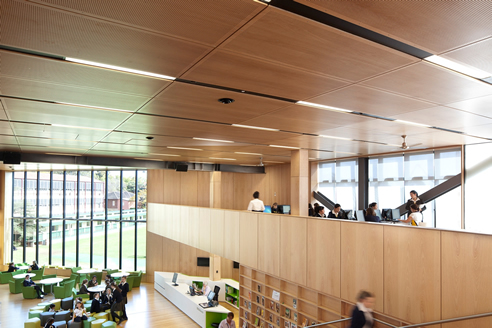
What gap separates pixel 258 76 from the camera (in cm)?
359

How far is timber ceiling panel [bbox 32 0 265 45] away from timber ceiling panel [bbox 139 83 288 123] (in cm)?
143

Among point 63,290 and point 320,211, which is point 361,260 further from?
point 63,290

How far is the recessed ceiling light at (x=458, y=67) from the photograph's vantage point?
3154 mm

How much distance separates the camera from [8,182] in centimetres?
1828

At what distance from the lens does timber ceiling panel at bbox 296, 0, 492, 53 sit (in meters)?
2.20

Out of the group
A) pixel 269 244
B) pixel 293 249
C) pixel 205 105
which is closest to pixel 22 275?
pixel 269 244

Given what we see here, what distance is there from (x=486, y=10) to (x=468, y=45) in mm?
590

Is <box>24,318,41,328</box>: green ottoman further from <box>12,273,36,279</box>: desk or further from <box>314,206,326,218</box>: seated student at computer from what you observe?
<box>314,206,326,218</box>: seated student at computer

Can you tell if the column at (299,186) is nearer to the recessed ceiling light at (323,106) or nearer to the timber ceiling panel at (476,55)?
the recessed ceiling light at (323,106)

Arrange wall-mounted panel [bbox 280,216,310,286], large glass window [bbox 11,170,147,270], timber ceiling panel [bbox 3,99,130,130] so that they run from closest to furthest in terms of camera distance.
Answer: timber ceiling panel [bbox 3,99,130,130] < wall-mounted panel [bbox 280,216,310,286] < large glass window [bbox 11,170,147,270]

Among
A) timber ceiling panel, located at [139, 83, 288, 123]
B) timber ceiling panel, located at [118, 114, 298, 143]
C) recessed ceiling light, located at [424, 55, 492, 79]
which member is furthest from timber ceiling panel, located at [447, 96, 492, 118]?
timber ceiling panel, located at [118, 114, 298, 143]

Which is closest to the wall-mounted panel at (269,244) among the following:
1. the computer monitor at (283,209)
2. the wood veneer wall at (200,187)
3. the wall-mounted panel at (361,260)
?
the wall-mounted panel at (361,260)

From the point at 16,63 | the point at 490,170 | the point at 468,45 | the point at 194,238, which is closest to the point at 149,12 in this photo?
the point at 16,63

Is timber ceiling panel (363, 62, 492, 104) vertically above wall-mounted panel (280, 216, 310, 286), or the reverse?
timber ceiling panel (363, 62, 492, 104)
